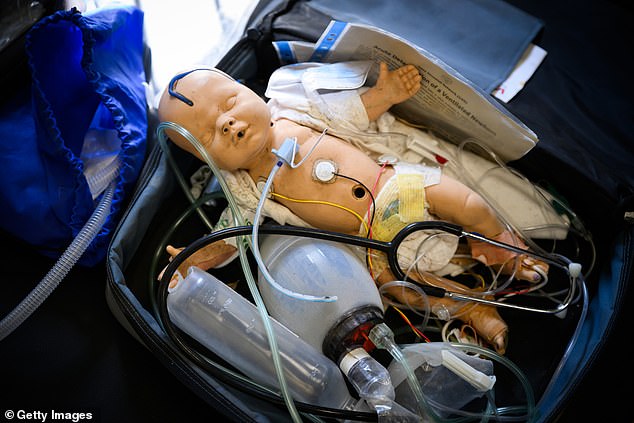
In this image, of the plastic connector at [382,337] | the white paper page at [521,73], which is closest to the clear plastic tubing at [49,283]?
the plastic connector at [382,337]

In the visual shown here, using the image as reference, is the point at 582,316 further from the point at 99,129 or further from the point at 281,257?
the point at 99,129

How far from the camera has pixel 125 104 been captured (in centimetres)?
109

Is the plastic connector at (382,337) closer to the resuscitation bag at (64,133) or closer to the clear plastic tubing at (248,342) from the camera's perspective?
the clear plastic tubing at (248,342)

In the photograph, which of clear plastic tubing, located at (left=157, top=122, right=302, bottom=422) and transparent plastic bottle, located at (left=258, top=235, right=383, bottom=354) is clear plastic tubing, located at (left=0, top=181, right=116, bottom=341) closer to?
clear plastic tubing, located at (left=157, top=122, right=302, bottom=422)

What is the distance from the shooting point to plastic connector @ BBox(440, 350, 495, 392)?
2.55 ft

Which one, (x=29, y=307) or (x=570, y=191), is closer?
(x=29, y=307)

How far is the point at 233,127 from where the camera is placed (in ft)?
3.16

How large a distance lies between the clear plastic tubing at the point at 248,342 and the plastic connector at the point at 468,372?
0.20m

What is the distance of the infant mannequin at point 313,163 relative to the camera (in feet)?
3.22

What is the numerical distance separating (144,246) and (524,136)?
0.83 meters

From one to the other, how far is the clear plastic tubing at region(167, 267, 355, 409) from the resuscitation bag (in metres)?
0.24

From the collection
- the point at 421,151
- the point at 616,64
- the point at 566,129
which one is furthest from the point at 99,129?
the point at 616,64

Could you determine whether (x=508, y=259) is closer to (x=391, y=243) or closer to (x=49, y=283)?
(x=391, y=243)

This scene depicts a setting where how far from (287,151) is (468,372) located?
497 mm
